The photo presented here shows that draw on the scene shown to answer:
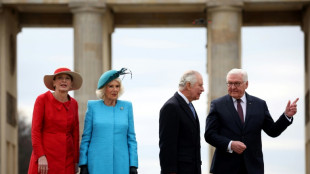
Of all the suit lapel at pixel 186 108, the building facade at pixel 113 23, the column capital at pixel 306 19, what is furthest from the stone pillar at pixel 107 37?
the suit lapel at pixel 186 108

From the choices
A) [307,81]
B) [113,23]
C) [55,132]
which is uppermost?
[113,23]

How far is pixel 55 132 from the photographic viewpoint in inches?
644

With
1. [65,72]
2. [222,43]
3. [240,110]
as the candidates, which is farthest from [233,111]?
[222,43]

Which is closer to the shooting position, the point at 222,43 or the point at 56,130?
the point at 56,130

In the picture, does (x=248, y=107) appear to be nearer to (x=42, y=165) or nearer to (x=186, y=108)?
(x=186, y=108)

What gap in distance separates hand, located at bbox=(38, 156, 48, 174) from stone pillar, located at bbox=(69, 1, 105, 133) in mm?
24963

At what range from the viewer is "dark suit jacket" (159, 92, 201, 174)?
631 inches

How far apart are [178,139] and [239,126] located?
1.21m

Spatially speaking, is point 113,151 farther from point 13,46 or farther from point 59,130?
point 13,46

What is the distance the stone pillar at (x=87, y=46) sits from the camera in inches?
1622

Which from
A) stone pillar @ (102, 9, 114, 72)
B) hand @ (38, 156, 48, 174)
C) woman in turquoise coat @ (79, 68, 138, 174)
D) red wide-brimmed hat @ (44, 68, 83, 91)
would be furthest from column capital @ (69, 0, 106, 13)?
hand @ (38, 156, 48, 174)

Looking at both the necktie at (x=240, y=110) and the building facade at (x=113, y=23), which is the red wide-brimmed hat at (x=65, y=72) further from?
the building facade at (x=113, y=23)

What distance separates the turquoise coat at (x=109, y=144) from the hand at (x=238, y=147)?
160cm

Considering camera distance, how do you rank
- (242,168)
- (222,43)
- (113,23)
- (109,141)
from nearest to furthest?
(109,141) → (242,168) → (222,43) → (113,23)
